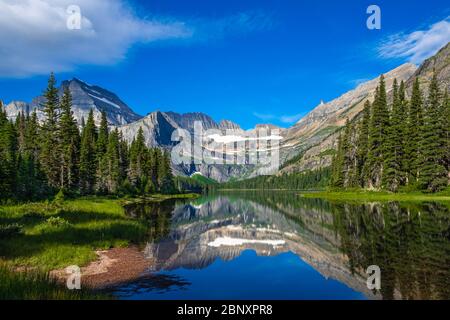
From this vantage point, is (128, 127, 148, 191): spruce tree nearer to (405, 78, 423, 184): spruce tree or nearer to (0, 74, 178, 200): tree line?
(0, 74, 178, 200): tree line

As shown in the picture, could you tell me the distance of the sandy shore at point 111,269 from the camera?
59.0 ft

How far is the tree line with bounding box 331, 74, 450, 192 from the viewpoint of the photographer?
69875 millimetres

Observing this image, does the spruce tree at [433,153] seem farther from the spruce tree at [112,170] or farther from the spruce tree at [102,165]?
the spruce tree at [102,165]

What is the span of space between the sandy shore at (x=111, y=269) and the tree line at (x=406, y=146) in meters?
61.2

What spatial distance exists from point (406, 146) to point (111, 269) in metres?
72.5

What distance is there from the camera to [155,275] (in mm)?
19766

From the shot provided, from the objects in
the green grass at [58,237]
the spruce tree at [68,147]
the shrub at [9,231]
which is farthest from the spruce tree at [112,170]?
the shrub at [9,231]

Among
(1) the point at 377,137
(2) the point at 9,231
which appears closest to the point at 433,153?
(1) the point at 377,137

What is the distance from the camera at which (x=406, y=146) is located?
77.2m

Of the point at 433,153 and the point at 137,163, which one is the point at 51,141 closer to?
the point at 137,163

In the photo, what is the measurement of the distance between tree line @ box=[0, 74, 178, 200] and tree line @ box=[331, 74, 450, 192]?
62526 millimetres

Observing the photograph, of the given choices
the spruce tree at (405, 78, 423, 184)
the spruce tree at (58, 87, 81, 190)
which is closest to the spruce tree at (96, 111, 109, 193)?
the spruce tree at (58, 87, 81, 190)

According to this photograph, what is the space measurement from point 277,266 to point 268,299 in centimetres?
750
